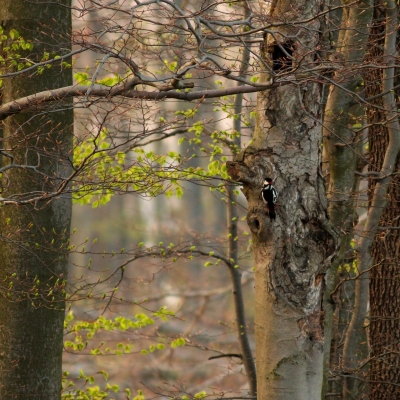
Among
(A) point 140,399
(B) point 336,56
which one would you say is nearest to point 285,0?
(B) point 336,56

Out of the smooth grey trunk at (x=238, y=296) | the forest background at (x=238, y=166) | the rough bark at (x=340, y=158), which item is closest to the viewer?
the forest background at (x=238, y=166)

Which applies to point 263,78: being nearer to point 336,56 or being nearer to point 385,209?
point 336,56

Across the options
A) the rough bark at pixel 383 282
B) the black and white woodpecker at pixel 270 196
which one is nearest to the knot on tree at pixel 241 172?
the black and white woodpecker at pixel 270 196

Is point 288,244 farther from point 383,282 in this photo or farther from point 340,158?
point 383,282

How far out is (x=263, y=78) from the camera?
5398 millimetres

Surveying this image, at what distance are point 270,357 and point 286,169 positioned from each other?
4.92 ft

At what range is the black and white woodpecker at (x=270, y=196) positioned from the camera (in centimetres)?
500

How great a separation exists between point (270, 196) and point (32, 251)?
266 centimetres

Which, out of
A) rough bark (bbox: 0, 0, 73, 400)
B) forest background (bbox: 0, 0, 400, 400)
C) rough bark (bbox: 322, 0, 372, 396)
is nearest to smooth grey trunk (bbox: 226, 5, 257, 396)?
forest background (bbox: 0, 0, 400, 400)

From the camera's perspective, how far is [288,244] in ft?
Result: 16.8

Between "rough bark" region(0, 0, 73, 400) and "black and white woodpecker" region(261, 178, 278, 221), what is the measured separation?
7.19 feet

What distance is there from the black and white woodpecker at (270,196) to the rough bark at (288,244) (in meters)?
0.06

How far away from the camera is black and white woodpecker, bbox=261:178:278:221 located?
5.00 meters

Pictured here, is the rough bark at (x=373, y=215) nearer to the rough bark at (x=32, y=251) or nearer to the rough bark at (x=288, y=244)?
the rough bark at (x=288, y=244)
